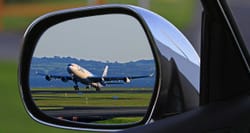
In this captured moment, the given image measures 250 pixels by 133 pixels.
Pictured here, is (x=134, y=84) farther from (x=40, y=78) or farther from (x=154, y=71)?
(x=154, y=71)

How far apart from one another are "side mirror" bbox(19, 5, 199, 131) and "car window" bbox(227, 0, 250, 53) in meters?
0.26

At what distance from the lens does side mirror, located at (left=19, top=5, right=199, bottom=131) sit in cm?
161

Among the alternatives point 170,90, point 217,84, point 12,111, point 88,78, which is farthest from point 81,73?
point 12,111

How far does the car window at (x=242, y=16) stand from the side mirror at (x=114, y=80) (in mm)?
259

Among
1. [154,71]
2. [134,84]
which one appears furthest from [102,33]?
[154,71]

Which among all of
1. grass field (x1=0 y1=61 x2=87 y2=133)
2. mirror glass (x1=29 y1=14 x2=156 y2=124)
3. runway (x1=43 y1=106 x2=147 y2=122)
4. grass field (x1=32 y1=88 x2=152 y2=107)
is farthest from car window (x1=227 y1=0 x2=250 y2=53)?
grass field (x1=0 y1=61 x2=87 y2=133)

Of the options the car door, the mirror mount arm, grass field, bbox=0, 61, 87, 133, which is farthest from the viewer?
grass field, bbox=0, 61, 87, 133

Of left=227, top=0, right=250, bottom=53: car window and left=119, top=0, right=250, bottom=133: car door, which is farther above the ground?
left=227, top=0, right=250, bottom=53: car window

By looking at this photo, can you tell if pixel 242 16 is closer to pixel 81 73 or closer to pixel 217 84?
pixel 217 84

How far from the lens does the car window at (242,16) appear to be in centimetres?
127

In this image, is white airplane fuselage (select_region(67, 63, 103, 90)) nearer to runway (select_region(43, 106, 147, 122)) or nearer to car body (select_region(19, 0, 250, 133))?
runway (select_region(43, 106, 147, 122))

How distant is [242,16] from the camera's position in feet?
4.24

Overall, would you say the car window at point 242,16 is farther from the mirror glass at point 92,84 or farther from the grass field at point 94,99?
the grass field at point 94,99

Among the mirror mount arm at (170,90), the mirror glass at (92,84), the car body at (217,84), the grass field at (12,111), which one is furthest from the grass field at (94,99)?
the grass field at (12,111)
